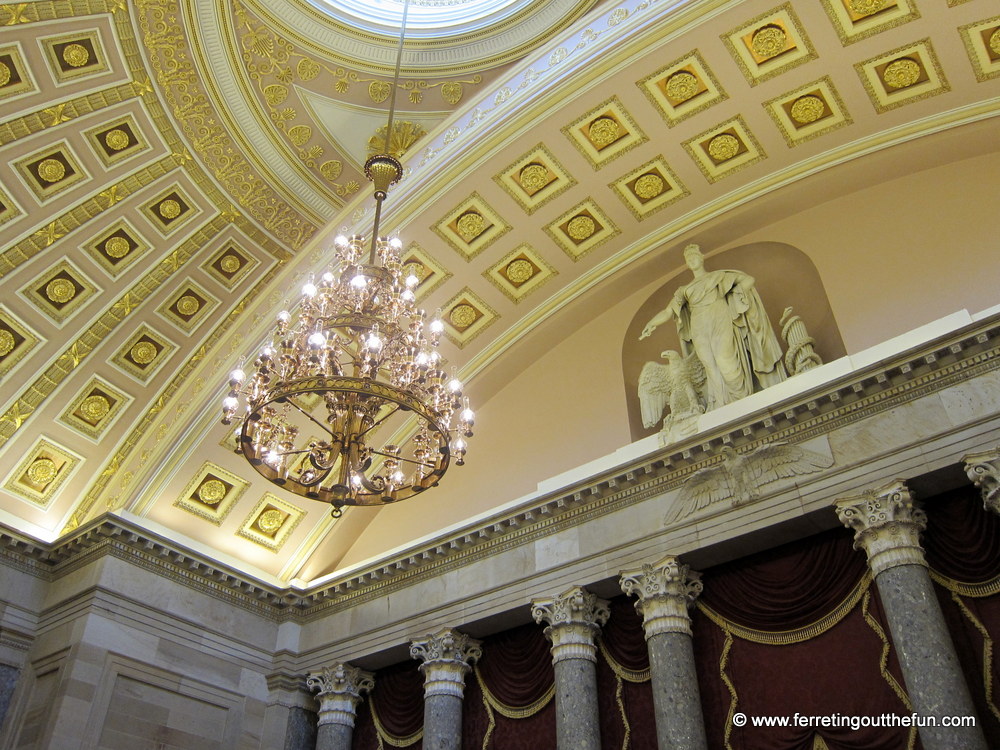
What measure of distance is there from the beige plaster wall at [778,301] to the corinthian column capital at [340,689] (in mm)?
1469

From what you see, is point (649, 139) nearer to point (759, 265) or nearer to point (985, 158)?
point (759, 265)

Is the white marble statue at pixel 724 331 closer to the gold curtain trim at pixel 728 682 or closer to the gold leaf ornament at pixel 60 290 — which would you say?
the gold curtain trim at pixel 728 682

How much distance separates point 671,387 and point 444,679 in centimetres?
355

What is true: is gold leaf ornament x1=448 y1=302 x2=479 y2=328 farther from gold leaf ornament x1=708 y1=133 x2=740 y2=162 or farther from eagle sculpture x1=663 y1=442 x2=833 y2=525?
eagle sculpture x1=663 y1=442 x2=833 y2=525

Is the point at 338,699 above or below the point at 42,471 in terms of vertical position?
below

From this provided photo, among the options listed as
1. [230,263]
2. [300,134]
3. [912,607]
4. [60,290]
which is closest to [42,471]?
[60,290]

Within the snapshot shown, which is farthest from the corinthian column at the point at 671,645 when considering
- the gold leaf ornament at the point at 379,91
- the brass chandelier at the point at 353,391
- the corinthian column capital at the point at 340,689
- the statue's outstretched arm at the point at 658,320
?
the gold leaf ornament at the point at 379,91

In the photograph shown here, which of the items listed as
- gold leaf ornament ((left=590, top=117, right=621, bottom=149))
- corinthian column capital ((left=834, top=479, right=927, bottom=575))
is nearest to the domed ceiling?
gold leaf ornament ((left=590, top=117, right=621, bottom=149))

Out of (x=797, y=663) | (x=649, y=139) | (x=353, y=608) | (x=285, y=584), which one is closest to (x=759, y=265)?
(x=649, y=139)

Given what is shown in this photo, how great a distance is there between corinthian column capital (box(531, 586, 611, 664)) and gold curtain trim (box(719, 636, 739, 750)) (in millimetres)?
1132

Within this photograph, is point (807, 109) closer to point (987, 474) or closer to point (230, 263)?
point (987, 474)

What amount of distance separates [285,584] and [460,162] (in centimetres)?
518

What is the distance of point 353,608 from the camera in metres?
9.94

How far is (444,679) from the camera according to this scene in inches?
344
